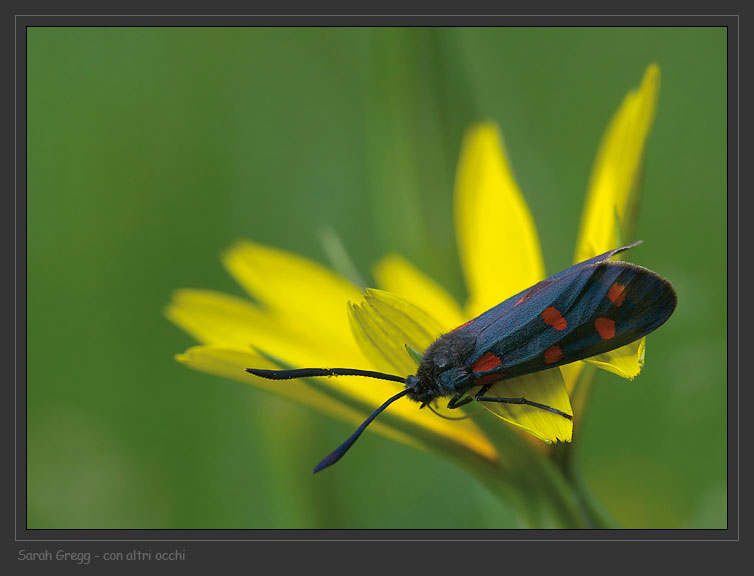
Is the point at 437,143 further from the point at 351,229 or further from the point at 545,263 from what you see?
the point at 351,229

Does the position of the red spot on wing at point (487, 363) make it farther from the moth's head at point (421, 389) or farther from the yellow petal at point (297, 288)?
the yellow petal at point (297, 288)

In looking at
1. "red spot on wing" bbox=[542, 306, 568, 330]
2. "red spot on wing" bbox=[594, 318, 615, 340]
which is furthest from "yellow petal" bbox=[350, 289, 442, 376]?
"red spot on wing" bbox=[594, 318, 615, 340]

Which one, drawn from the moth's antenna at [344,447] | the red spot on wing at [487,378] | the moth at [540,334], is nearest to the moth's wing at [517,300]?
the moth at [540,334]

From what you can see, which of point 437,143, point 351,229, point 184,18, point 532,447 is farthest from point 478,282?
point 351,229

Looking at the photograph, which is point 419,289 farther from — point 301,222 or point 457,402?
point 301,222

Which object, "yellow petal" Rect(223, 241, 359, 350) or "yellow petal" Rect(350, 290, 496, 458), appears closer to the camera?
"yellow petal" Rect(350, 290, 496, 458)

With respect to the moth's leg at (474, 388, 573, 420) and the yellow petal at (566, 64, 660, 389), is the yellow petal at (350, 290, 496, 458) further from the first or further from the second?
the yellow petal at (566, 64, 660, 389)

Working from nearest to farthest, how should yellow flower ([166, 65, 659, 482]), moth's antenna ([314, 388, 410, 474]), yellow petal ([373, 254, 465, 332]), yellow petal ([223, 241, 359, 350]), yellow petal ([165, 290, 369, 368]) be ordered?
moth's antenna ([314, 388, 410, 474]) → yellow flower ([166, 65, 659, 482]) → yellow petal ([165, 290, 369, 368]) → yellow petal ([223, 241, 359, 350]) → yellow petal ([373, 254, 465, 332])
